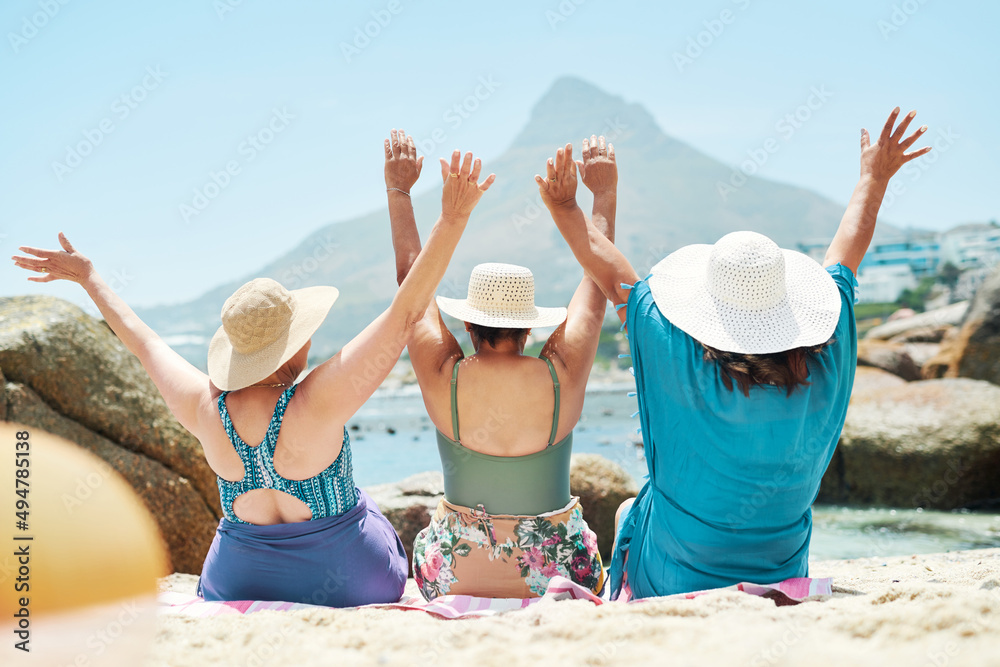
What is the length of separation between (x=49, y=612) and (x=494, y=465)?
1.64 metres

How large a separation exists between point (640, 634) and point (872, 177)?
7.42ft

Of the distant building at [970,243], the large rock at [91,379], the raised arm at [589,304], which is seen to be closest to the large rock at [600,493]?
the raised arm at [589,304]

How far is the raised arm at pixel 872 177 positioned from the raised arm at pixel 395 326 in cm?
157

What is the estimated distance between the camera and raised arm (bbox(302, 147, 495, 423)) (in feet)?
8.13

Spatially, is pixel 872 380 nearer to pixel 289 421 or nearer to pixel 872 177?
pixel 872 177

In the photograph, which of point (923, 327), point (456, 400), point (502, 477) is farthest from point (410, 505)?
point (923, 327)

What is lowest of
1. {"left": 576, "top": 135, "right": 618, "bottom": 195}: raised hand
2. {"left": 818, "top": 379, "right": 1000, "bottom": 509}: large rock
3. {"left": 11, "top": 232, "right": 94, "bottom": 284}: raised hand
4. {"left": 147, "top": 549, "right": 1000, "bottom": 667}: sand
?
{"left": 818, "top": 379, "right": 1000, "bottom": 509}: large rock

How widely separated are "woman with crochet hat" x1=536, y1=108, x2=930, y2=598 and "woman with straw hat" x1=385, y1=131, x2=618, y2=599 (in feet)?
1.46

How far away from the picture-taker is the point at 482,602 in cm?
271

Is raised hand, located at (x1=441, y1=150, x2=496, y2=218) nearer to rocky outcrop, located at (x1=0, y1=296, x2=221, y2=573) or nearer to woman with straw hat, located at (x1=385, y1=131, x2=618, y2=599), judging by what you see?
woman with straw hat, located at (x1=385, y1=131, x2=618, y2=599)

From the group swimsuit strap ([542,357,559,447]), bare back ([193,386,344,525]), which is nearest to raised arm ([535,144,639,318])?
swimsuit strap ([542,357,559,447])

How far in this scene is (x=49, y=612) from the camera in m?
2.34

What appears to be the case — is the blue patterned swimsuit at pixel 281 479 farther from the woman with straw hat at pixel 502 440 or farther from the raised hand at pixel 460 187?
the raised hand at pixel 460 187

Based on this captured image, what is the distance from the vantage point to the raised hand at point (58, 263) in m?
3.04
